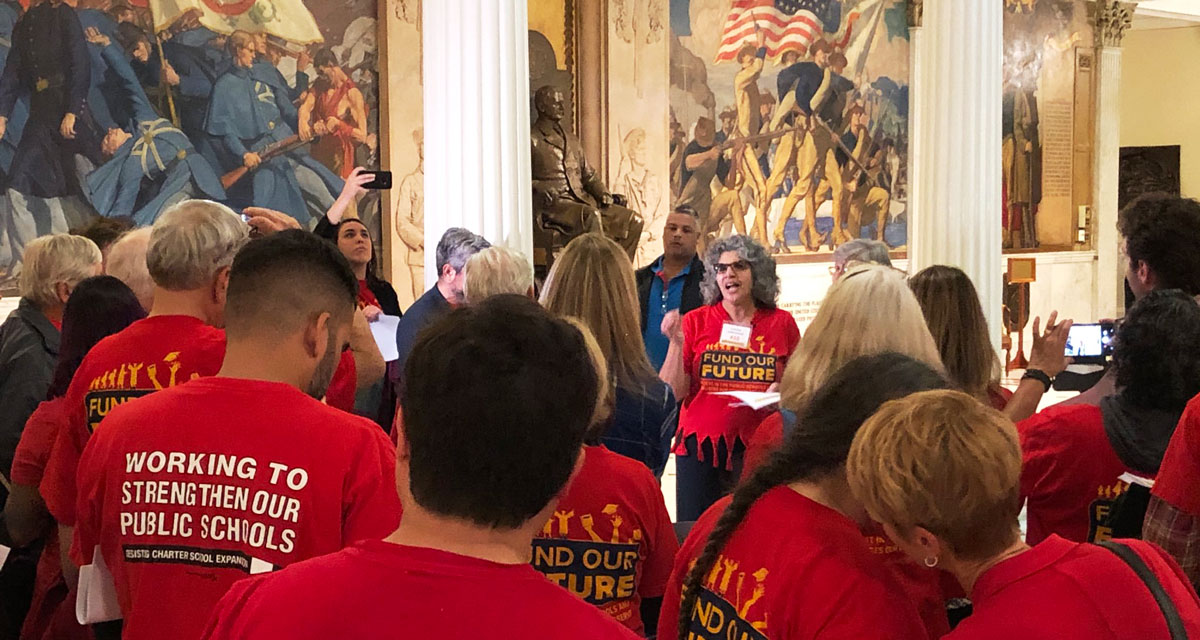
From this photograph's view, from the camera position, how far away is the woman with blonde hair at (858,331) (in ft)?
9.53

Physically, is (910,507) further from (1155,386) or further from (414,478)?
(1155,386)

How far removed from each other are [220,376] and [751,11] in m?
12.3

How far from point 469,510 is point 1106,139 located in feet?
59.4

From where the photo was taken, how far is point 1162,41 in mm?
20000

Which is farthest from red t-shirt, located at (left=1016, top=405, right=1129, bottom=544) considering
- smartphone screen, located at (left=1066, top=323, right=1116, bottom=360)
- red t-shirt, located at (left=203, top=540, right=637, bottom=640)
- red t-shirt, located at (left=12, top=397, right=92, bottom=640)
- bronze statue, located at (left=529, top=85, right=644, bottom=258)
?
bronze statue, located at (left=529, top=85, right=644, bottom=258)

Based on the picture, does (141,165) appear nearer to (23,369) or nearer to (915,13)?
(23,369)

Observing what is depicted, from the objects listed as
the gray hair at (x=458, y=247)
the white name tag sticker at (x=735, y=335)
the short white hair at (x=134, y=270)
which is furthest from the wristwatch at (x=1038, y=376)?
the short white hair at (x=134, y=270)

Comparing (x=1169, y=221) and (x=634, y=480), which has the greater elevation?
(x=1169, y=221)

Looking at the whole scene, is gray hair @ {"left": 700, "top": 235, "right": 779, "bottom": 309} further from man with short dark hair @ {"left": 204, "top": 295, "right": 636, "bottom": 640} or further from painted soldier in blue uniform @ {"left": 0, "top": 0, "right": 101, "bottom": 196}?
painted soldier in blue uniform @ {"left": 0, "top": 0, "right": 101, "bottom": 196}

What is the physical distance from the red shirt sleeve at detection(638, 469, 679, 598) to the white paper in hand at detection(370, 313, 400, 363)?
2.34 meters

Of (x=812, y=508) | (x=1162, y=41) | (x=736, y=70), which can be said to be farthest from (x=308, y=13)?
(x=1162, y=41)

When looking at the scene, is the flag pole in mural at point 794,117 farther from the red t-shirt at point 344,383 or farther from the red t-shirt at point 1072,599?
the red t-shirt at point 1072,599

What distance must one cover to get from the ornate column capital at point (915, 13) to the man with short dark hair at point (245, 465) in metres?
14.0

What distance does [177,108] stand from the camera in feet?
30.0
